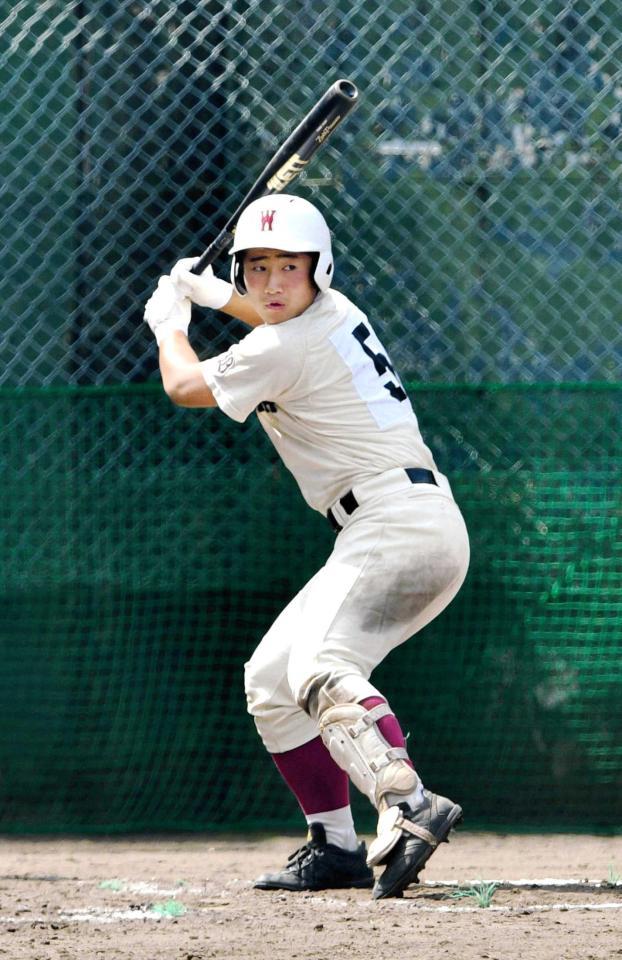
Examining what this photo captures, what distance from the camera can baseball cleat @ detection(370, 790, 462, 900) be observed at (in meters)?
3.98

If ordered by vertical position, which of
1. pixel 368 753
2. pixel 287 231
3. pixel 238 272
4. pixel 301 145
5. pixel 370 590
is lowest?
pixel 368 753

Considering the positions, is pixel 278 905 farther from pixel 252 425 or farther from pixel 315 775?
pixel 252 425

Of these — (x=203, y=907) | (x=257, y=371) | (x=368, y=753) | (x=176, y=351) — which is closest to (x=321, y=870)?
(x=203, y=907)

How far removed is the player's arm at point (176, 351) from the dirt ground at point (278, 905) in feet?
4.81

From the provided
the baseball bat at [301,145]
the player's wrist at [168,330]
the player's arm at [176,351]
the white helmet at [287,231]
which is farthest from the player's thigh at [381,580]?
the baseball bat at [301,145]

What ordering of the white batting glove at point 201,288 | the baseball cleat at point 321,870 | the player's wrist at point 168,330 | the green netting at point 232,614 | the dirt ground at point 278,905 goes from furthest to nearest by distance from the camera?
the green netting at point 232,614
the white batting glove at point 201,288
the player's wrist at point 168,330
the baseball cleat at point 321,870
the dirt ground at point 278,905

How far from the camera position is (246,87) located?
5.82 meters

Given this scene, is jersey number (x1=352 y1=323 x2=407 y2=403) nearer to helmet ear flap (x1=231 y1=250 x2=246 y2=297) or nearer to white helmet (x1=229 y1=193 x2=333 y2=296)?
white helmet (x1=229 y1=193 x2=333 y2=296)

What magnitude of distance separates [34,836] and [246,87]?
2956mm

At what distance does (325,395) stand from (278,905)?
147 centimetres

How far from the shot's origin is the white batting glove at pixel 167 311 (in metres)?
4.75

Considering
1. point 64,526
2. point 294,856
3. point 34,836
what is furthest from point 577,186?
point 34,836

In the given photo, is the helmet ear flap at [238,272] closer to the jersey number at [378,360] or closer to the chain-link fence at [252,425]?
the jersey number at [378,360]

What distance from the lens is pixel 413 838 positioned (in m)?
3.98
